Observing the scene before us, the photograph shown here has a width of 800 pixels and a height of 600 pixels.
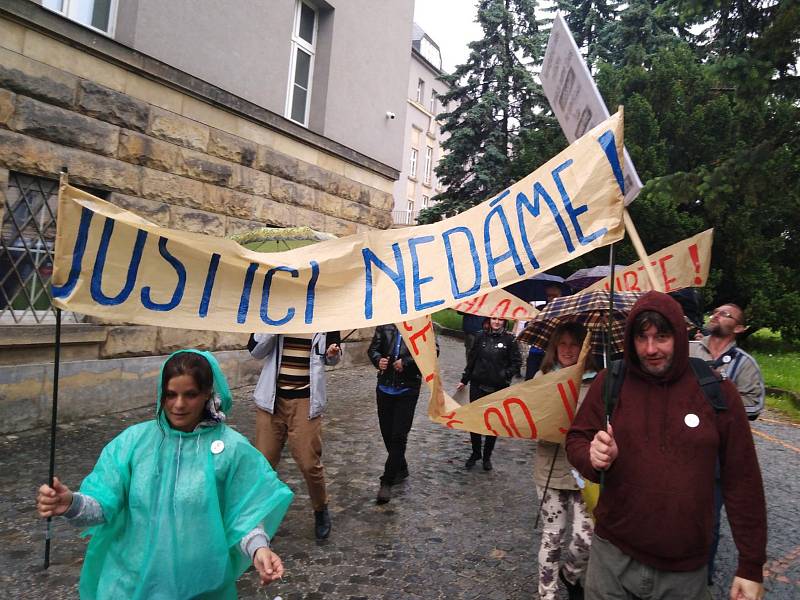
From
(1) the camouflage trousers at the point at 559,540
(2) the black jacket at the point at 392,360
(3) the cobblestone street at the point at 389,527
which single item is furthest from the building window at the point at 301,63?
(1) the camouflage trousers at the point at 559,540

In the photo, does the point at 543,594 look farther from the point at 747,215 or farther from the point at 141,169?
the point at 747,215

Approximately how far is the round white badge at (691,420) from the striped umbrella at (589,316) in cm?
135

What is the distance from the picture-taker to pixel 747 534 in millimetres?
1974

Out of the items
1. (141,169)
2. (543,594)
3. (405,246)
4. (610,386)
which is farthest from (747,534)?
(141,169)

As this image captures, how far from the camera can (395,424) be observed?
15.9ft

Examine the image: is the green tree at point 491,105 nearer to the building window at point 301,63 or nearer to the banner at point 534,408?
the building window at point 301,63

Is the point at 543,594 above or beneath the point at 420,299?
beneath

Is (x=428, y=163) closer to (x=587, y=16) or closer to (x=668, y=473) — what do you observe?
(x=587, y=16)

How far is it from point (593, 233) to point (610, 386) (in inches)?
25.0

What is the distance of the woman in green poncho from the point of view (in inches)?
78.4

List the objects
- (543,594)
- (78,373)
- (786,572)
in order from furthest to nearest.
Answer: (78,373) → (786,572) → (543,594)

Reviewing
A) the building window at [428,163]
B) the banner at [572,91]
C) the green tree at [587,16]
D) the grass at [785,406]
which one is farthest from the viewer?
the building window at [428,163]

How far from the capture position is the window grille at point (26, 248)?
5758 mm

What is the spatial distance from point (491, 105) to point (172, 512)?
19.0m
